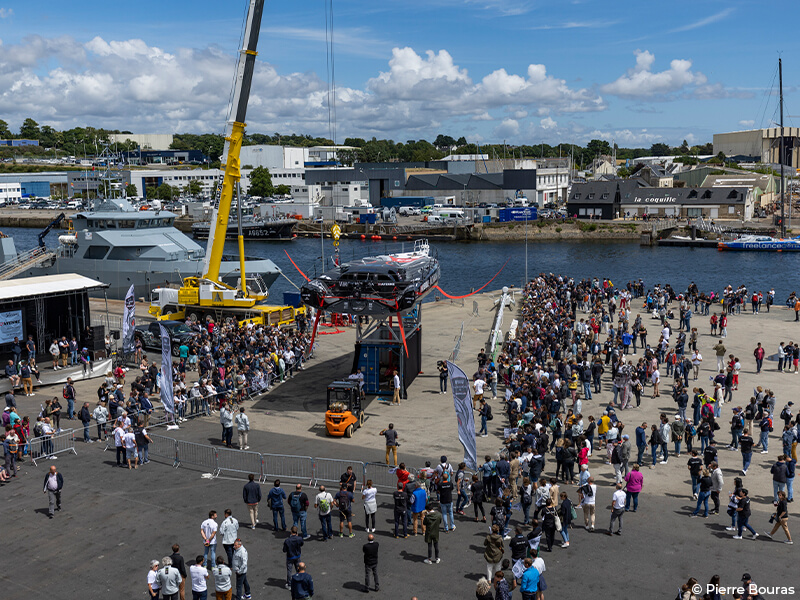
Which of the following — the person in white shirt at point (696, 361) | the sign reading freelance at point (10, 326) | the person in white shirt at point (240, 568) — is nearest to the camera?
the person in white shirt at point (240, 568)

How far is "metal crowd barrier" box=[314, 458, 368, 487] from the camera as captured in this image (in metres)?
17.3

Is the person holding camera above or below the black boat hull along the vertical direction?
below

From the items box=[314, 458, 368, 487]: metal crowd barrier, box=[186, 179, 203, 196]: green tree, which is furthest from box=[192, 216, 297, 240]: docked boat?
box=[314, 458, 368, 487]: metal crowd barrier

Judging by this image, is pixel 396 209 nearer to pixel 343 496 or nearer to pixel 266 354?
pixel 266 354

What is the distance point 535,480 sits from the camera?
16.5m

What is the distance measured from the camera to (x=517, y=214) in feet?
365

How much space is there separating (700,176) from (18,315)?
13120 cm

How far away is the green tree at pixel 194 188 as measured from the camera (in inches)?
6176

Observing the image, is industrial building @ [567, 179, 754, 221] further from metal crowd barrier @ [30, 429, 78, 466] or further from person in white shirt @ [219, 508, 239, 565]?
person in white shirt @ [219, 508, 239, 565]

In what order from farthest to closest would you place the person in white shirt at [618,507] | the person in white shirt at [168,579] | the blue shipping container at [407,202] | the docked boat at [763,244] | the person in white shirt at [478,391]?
1. the blue shipping container at [407,202]
2. the docked boat at [763,244]
3. the person in white shirt at [478,391]
4. the person in white shirt at [618,507]
5. the person in white shirt at [168,579]

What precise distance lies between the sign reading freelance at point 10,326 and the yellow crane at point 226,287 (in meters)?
8.66

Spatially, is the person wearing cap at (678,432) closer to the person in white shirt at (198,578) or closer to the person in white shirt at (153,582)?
the person in white shirt at (198,578)

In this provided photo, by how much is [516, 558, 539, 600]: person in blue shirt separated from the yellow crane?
962 inches

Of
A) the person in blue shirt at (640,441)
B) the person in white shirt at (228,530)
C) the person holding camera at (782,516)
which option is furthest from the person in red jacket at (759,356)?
the person in white shirt at (228,530)
